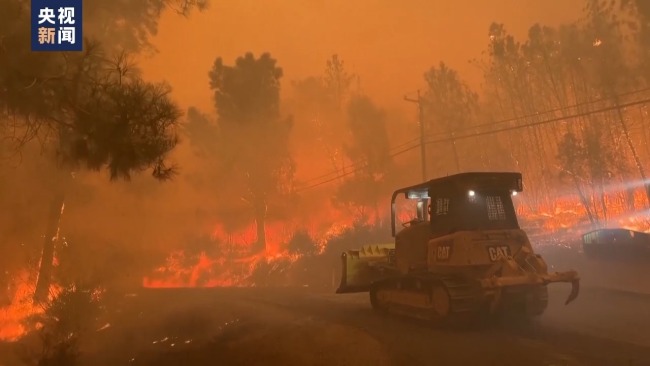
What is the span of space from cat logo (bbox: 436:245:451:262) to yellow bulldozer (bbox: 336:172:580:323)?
2cm

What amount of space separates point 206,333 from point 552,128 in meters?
40.2

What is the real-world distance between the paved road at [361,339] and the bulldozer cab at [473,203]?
2.21 m

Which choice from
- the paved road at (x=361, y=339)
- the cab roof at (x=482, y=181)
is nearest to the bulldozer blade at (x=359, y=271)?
the paved road at (x=361, y=339)

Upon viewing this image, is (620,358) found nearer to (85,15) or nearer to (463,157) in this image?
(85,15)

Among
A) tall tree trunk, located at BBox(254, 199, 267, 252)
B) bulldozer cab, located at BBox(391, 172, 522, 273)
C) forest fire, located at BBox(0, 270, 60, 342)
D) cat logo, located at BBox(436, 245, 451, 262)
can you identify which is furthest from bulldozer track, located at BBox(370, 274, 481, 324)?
tall tree trunk, located at BBox(254, 199, 267, 252)

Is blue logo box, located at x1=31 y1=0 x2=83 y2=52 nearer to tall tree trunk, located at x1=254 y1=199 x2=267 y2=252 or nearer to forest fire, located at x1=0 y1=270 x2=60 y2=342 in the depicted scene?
forest fire, located at x1=0 y1=270 x2=60 y2=342

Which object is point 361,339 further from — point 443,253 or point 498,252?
point 498,252

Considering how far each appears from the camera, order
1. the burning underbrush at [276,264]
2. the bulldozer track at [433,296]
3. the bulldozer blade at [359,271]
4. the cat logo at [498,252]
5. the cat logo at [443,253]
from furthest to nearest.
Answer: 1. the burning underbrush at [276,264]
2. the bulldozer blade at [359,271]
3. the cat logo at [443,253]
4. the cat logo at [498,252]
5. the bulldozer track at [433,296]

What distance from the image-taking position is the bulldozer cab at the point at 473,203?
33.1 ft

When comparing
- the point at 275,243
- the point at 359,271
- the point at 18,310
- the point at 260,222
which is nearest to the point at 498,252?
the point at 359,271

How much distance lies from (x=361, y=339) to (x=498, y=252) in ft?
11.1

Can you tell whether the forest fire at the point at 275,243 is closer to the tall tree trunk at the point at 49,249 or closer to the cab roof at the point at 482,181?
the tall tree trunk at the point at 49,249

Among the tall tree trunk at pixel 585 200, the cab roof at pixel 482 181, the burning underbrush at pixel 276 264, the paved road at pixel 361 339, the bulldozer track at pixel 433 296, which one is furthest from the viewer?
the burning underbrush at pixel 276 264

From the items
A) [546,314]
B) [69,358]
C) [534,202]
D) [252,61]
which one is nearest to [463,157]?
[534,202]
